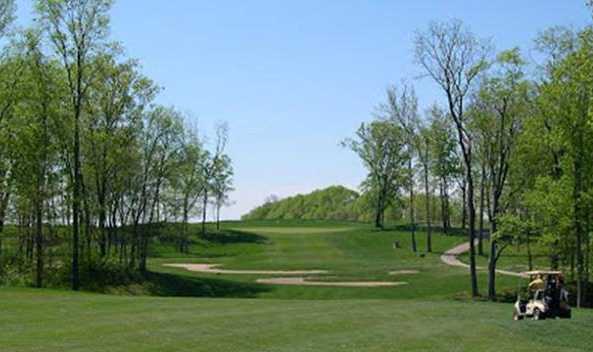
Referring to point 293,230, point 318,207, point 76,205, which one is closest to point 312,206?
point 318,207

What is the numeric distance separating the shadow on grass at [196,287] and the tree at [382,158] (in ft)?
132

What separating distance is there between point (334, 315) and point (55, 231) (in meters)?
30.9

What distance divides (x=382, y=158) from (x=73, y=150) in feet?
169

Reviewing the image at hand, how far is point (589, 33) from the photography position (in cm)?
3725

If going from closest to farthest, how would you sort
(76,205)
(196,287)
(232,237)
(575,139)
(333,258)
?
(575,139), (76,205), (196,287), (333,258), (232,237)

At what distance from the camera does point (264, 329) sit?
2045 centimetres

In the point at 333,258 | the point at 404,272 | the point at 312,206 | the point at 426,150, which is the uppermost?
the point at 426,150

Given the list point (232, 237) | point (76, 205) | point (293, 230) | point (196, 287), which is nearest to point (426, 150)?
point (232, 237)

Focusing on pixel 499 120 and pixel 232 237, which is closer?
pixel 499 120

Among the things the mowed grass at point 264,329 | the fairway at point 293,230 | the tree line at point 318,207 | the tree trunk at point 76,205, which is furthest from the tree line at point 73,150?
the tree line at point 318,207

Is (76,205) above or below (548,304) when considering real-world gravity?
above

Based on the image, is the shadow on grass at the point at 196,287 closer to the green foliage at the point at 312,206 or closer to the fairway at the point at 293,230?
the fairway at the point at 293,230

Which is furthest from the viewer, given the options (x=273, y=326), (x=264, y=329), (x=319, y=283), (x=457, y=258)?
(x=457, y=258)

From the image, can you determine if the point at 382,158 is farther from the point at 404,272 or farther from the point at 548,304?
the point at 548,304
